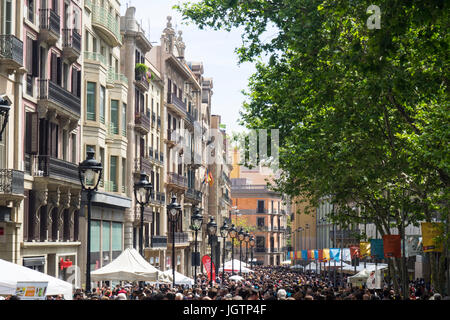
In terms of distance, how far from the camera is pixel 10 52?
30.4 metres

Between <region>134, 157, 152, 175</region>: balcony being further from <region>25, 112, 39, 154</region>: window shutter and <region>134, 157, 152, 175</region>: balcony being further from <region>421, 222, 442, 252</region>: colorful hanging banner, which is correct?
<region>421, 222, 442, 252</region>: colorful hanging banner

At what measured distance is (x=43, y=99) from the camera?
35.3 meters

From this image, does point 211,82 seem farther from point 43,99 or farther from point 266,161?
point 43,99

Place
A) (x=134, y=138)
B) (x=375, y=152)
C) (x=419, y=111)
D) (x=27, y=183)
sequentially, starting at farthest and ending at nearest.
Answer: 1. (x=134, y=138)
2. (x=27, y=183)
3. (x=375, y=152)
4. (x=419, y=111)

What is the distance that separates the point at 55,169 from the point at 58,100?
328cm

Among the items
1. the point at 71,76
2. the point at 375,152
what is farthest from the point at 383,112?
the point at 71,76

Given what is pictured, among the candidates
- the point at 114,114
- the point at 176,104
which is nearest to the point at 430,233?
the point at 114,114

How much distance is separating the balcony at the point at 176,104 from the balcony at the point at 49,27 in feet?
105

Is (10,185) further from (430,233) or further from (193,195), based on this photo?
(193,195)

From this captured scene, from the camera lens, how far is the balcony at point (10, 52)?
30297mm

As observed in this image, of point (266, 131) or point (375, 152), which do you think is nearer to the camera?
point (375, 152)

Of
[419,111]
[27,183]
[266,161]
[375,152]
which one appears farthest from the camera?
[266,161]
